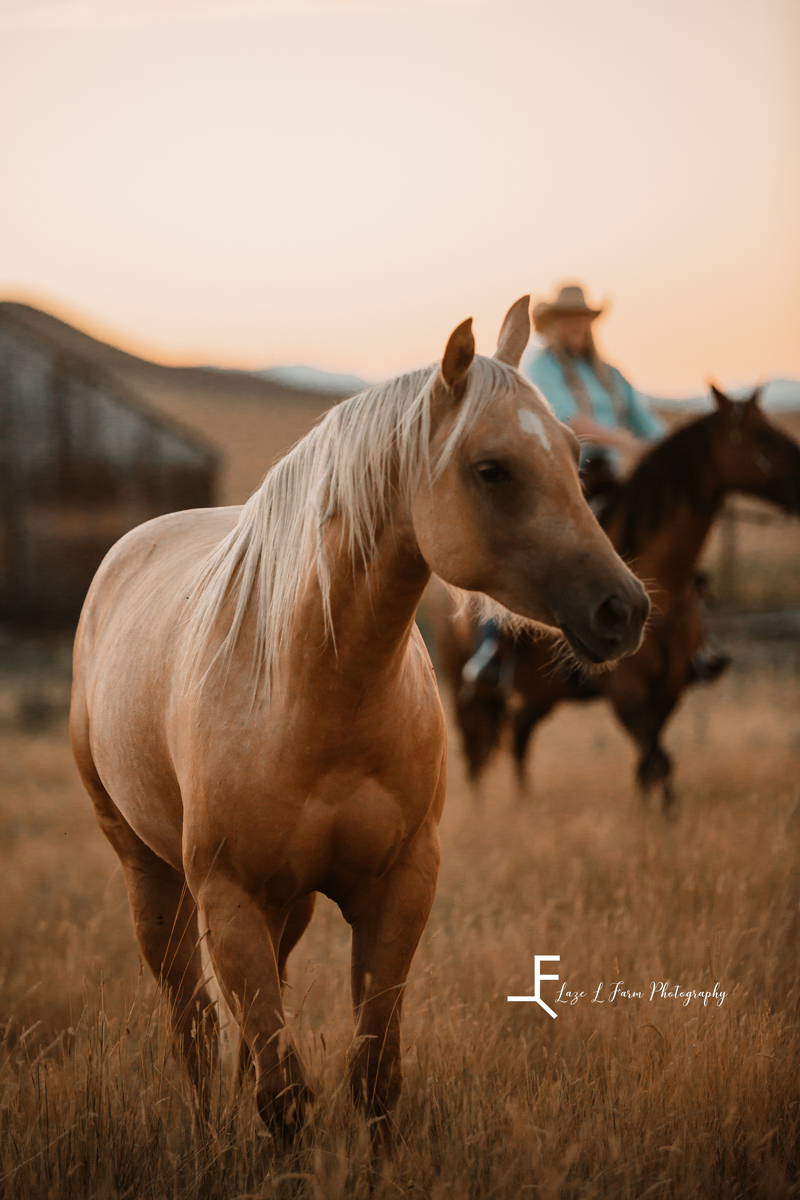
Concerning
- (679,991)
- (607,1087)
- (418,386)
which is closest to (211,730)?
(418,386)

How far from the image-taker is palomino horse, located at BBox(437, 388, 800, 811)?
6039mm

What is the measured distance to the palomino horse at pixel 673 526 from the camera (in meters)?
6.04

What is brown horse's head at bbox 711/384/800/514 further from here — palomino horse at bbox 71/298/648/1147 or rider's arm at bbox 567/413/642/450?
palomino horse at bbox 71/298/648/1147

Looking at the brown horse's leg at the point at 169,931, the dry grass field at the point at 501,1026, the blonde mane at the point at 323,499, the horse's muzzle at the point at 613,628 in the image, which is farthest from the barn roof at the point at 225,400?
the horse's muzzle at the point at 613,628

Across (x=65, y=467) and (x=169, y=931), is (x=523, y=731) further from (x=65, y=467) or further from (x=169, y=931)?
(x=65, y=467)

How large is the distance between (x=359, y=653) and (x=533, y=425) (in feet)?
1.97

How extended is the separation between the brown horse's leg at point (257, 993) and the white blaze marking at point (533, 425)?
1151mm

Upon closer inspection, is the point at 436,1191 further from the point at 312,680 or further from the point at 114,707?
the point at 114,707

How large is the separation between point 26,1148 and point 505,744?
6529 millimetres

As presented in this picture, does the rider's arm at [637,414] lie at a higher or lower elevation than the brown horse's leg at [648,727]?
higher

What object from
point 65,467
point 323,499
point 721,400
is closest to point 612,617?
point 323,499

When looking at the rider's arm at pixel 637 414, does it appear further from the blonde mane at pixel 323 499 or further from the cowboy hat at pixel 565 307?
the blonde mane at pixel 323 499

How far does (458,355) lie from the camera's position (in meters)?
1.90

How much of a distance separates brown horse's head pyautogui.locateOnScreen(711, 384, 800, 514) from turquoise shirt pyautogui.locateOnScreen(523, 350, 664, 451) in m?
0.68
